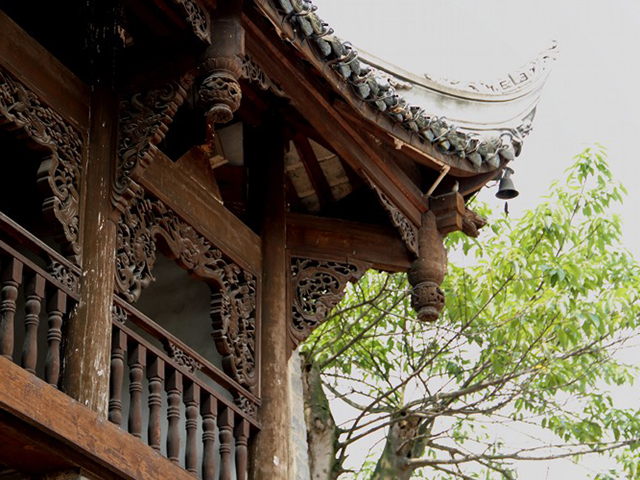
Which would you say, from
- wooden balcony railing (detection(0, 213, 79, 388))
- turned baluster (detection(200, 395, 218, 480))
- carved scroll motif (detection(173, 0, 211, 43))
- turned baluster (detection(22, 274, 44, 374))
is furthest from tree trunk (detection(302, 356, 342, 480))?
turned baluster (detection(22, 274, 44, 374))

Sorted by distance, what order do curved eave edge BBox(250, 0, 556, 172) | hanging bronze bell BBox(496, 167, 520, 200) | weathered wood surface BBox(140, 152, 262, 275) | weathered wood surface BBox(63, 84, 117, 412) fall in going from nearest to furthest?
weathered wood surface BBox(63, 84, 117, 412)
curved eave edge BBox(250, 0, 556, 172)
weathered wood surface BBox(140, 152, 262, 275)
hanging bronze bell BBox(496, 167, 520, 200)

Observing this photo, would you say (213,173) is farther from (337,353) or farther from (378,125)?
(337,353)

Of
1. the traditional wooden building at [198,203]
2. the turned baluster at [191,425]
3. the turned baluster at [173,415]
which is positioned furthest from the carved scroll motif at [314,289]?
the turned baluster at [173,415]

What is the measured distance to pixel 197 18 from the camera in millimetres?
6387

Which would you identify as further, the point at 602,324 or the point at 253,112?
the point at 602,324

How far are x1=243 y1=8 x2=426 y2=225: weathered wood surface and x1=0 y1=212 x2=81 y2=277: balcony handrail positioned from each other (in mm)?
1545

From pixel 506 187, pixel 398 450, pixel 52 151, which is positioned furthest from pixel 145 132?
pixel 398 450

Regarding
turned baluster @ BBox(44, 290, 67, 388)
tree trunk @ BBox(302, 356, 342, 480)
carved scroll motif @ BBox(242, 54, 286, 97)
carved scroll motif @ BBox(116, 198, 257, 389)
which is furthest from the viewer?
tree trunk @ BBox(302, 356, 342, 480)

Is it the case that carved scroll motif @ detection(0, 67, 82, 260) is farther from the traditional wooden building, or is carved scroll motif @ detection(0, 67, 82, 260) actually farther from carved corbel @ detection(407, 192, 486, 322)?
carved corbel @ detection(407, 192, 486, 322)

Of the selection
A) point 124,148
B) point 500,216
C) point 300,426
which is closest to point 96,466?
point 124,148

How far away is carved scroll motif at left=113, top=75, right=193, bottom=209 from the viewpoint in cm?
653

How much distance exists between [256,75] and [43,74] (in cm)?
112

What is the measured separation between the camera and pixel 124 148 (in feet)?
21.7

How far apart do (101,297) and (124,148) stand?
0.80m
